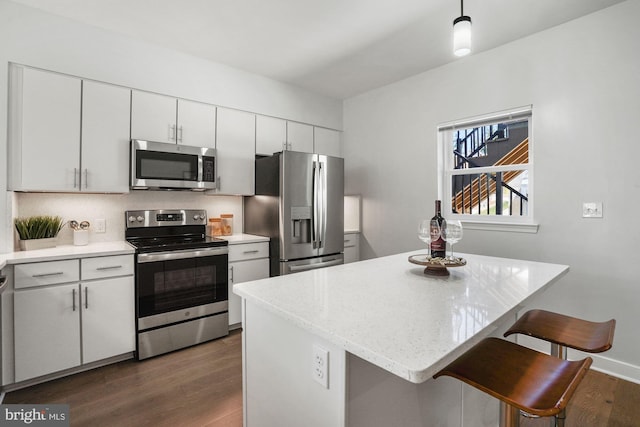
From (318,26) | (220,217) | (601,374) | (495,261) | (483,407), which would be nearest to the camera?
(483,407)

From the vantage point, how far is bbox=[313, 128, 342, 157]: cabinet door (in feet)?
13.3

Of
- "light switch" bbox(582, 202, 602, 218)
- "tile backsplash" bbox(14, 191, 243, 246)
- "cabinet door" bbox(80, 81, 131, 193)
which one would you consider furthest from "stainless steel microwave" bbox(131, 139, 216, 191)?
"light switch" bbox(582, 202, 602, 218)

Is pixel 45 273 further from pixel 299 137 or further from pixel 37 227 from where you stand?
pixel 299 137

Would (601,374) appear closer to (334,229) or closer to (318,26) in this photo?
(334,229)

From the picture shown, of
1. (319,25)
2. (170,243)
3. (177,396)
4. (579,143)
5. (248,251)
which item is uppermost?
(319,25)

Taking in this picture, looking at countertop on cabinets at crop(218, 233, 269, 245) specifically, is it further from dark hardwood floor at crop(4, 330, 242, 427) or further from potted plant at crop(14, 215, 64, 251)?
potted plant at crop(14, 215, 64, 251)

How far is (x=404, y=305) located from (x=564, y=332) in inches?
31.0

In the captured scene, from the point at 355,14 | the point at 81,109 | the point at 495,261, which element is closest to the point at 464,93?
the point at 355,14

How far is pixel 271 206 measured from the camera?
3.28 meters

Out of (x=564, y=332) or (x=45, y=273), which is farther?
(x=45, y=273)

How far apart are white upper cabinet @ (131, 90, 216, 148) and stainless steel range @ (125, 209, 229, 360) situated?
27.6 inches

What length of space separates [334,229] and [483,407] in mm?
2281

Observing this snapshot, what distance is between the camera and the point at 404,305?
1.18 metres

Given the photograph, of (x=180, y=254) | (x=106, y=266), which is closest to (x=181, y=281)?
(x=180, y=254)
